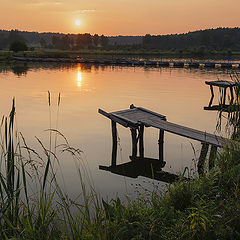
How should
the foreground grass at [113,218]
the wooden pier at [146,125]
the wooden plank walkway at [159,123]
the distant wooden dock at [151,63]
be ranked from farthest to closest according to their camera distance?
the distant wooden dock at [151,63] < the wooden pier at [146,125] < the wooden plank walkway at [159,123] < the foreground grass at [113,218]

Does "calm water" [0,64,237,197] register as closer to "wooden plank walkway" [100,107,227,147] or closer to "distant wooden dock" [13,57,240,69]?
"wooden plank walkway" [100,107,227,147]

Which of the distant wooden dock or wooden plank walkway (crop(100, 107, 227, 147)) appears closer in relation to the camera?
wooden plank walkway (crop(100, 107, 227, 147))

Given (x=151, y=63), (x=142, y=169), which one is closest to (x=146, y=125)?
(x=142, y=169)

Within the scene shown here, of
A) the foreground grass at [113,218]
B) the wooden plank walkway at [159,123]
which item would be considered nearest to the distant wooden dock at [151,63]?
the wooden plank walkway at [159,123]

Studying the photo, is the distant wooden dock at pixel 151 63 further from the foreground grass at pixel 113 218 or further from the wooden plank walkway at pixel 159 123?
the foreground grass at pixel 113 218

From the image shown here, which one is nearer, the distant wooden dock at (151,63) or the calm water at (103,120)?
the calm water at (103,120)

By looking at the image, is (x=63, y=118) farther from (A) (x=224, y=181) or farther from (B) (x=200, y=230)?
(B) (x=200, y=230)

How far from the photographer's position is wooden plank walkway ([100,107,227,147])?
10.1m

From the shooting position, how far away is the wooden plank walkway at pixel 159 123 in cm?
1013

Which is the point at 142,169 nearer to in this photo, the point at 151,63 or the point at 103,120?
the point at 103,120

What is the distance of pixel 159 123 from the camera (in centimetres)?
1151

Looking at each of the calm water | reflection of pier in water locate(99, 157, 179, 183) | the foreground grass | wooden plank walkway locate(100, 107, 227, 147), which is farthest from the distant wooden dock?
the foreground grass

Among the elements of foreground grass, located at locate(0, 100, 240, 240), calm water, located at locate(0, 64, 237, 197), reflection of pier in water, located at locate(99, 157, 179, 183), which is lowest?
reflection of pier in water, located at locate(99, 157, 179, 183)

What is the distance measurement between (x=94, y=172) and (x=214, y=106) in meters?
15.3
